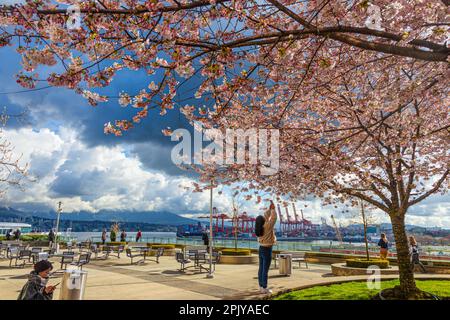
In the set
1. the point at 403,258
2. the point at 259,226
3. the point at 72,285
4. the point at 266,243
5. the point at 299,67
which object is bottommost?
the point at 72,285

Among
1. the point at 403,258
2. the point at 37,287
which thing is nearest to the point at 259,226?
the point at 403,258

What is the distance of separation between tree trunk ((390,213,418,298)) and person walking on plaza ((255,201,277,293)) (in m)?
2.96

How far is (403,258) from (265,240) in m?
3.28

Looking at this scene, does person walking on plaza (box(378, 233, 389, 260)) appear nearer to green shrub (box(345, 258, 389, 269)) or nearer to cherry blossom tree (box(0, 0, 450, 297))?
green shrub (box(345, 258, 389, 269))

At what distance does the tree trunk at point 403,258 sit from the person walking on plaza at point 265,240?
2.96 metres

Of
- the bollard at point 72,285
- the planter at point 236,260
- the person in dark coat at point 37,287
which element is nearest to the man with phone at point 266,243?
the bollard at point 72,285

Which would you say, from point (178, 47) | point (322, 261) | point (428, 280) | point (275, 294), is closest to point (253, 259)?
point (322, 261)

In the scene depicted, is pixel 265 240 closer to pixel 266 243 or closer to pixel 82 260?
pixel 266 243

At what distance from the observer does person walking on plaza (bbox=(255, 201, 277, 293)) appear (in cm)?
785

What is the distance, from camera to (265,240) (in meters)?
7.89

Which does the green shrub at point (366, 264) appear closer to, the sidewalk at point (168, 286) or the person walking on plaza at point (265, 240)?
the sidewalk at point (168, 286)

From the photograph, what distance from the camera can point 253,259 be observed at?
1873 cm

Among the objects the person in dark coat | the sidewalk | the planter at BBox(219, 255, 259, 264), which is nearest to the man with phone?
the sidewalk
